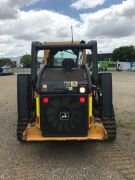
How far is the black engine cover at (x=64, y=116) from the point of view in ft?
24.1

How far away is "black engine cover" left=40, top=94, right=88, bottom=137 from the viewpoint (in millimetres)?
7336

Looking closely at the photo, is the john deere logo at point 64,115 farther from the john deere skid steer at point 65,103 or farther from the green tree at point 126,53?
the green tree at point 126,53

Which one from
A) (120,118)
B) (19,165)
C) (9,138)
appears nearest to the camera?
(19,165)

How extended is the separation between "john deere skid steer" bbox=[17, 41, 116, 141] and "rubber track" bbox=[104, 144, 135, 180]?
31cm

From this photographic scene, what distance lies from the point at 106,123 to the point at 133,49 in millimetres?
109886

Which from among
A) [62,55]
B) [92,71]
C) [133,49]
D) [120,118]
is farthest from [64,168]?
[133,49]

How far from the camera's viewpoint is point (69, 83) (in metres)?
7.41

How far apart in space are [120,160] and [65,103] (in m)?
1.47

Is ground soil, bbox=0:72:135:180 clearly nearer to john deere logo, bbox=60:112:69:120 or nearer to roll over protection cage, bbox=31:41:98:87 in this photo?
john deere logo, bbox=60:112:69:120

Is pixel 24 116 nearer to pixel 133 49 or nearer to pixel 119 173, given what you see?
pixel 119 173

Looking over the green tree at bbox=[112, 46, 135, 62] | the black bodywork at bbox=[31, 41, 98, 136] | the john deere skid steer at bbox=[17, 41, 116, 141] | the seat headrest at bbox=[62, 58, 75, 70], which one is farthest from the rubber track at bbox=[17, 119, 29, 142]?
the green tree at bbox=[112, 46, 135, 62]

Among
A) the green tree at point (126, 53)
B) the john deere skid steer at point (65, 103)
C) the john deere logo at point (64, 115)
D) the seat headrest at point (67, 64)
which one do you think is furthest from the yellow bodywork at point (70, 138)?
the green tree at point (126, 53)

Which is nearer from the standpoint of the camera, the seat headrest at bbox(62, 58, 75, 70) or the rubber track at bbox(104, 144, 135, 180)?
the rubber track at bbox(104, 144, 135, 180)

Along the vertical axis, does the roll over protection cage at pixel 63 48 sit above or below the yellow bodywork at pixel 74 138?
above
